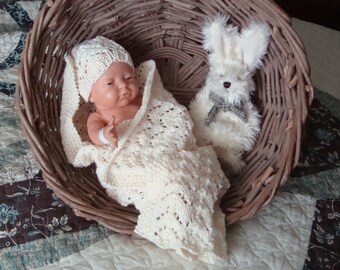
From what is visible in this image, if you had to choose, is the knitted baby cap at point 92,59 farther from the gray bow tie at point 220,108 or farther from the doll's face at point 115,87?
the gray bow tie at point 220,108

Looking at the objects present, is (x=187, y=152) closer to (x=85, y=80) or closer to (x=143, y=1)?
(x=85, y=80)

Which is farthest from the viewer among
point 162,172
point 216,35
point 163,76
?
point 163,76

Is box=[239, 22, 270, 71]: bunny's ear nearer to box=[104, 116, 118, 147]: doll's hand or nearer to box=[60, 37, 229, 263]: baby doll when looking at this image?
box=[60, 37, 229, 263]: baby doll

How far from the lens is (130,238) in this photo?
35.6 inches

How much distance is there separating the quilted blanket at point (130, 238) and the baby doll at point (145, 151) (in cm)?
5

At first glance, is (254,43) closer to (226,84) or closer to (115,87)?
(226,84)

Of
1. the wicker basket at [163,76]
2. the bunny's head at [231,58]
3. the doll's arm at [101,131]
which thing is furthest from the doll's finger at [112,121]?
the bunny's head at [231,58]

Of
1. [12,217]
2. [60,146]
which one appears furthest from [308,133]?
[12,217]

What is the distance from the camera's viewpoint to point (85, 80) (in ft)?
3.24

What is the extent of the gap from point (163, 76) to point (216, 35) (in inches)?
7.2

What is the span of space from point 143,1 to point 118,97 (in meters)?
0.23

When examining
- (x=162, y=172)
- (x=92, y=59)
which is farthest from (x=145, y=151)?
(x=92, y=59)

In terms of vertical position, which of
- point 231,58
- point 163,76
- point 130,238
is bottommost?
point 130,238

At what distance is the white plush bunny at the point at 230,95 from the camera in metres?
1.03
